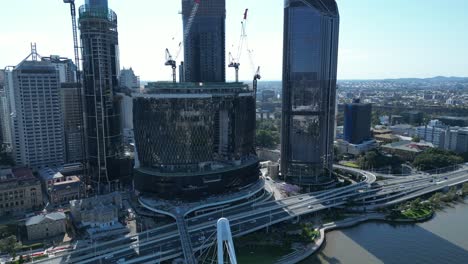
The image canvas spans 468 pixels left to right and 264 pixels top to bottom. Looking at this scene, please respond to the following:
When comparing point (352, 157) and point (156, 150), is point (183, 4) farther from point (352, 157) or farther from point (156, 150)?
point (352, 157)

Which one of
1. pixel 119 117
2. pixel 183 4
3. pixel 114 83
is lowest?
pixel 119 117

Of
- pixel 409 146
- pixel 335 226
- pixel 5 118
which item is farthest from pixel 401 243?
pixel 5 118

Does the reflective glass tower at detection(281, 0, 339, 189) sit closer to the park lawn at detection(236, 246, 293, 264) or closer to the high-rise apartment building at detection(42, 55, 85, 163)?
the park lawn at detection(236, 246, 293, 264)

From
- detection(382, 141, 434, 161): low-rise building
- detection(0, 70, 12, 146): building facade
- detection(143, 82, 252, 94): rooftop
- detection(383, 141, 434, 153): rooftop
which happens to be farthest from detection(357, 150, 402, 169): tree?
detection(0, 70, 12, 146): building facade

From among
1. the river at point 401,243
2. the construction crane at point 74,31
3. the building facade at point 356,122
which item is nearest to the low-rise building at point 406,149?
the building facade at point 356,122

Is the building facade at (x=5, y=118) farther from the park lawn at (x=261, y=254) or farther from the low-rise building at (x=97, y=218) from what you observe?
the park lawn at (x=261, y=254)

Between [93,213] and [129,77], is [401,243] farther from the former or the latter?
[129,77]

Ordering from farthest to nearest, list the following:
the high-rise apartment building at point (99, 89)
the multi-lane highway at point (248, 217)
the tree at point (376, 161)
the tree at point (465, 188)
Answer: the tree at point (376, 161)
the tree at point (465, 188)
the high-rise apartment building at point (99, 89)
the multi-lane highway at point (248, 217)

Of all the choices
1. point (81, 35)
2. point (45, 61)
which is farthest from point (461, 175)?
point (45, 61)
